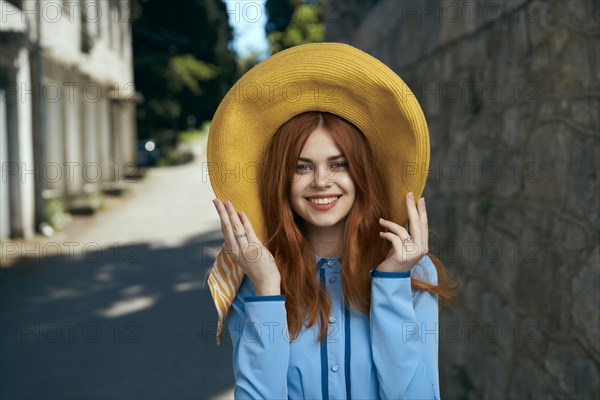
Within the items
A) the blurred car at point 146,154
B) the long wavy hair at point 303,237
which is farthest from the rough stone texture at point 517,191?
the blurred car at point 146,154

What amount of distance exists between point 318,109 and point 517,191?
1.82m

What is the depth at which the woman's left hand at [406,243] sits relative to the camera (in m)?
1.73

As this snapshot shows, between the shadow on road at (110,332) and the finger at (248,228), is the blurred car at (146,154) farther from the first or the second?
the finger at (248,228)

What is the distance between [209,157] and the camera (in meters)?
1.91

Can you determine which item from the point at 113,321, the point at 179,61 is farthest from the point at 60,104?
the point at 179,61

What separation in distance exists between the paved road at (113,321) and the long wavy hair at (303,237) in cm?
263

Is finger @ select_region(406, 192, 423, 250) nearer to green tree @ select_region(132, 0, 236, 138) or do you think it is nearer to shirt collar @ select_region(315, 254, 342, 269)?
shirt collar @ select_region(315, 254, 342, 269)

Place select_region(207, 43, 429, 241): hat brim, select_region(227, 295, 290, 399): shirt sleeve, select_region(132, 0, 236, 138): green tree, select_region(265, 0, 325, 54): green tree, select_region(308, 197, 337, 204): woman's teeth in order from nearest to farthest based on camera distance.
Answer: select_region(227, 295, 290, 399): shirt sleeve < select_region(207, 43, 429, 241): hat brim < select_region(308, 197, 337, 204): woman's teeth < select_region(132, 0, 236, 138): green tree < select_region(265, 0, 325, 54): green tree

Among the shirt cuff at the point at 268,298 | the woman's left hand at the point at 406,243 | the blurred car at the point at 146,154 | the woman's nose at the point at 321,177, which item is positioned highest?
the blurred car at the point at 146,154

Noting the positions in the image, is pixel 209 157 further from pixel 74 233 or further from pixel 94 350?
pixel 74 233

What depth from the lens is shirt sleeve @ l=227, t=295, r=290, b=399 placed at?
5.56 feet

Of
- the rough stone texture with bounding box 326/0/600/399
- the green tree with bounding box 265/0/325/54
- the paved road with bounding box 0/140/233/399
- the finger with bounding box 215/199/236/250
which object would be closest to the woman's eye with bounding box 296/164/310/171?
the finger with bounding box 215/199/236/250

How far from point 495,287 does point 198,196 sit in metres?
13.2

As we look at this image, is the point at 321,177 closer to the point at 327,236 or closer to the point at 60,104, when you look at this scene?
the point at 327,236
